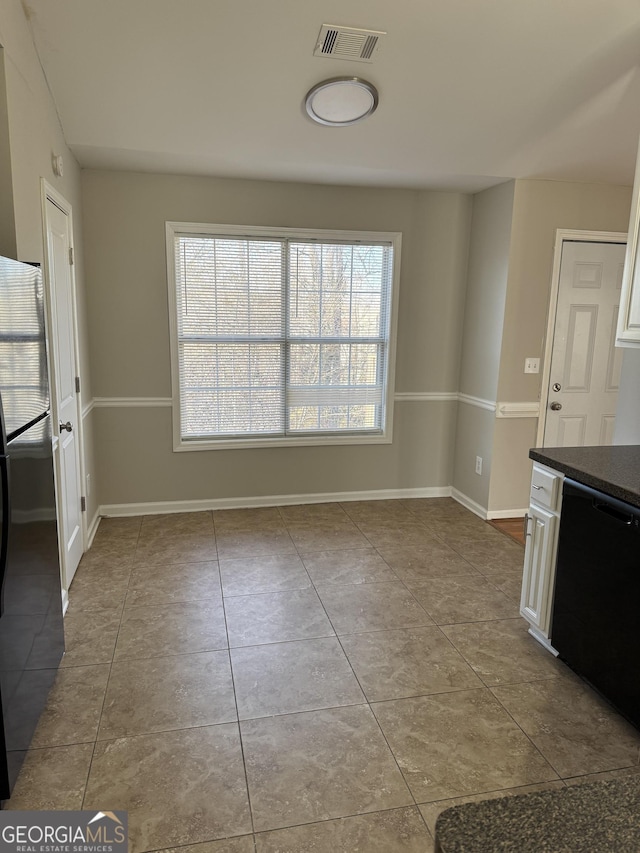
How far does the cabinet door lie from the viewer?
2418 mm

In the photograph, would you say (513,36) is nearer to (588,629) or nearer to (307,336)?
(307,336)

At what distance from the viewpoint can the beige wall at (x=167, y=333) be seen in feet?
12.4

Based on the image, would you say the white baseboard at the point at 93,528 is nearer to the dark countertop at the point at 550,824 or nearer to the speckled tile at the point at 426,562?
the speckled tile at the point at 426,562

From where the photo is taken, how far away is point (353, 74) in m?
2.71

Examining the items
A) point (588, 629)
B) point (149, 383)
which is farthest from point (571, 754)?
point (149, 383)

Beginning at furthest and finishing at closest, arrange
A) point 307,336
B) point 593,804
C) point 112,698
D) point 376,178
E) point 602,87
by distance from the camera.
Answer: point 307,336 < point 376,178 < point 602,87 < point 112,698 < point 593,804

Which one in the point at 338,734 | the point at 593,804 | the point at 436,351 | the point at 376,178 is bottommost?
the point at 338,734

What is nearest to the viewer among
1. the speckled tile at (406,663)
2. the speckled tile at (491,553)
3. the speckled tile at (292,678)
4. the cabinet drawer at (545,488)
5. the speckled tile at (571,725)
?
the speckled tile at (571,725)

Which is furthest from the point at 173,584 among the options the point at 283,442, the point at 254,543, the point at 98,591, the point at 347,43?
the point at 347,43

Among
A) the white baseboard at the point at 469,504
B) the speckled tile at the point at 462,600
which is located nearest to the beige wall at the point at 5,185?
the speckled tile at the point at 462,600

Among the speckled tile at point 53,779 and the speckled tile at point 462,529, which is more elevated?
the speckled tile at point 462,529

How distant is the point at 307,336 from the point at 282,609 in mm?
2118

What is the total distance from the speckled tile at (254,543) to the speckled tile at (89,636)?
856 mm

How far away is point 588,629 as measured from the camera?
219 centimetres
